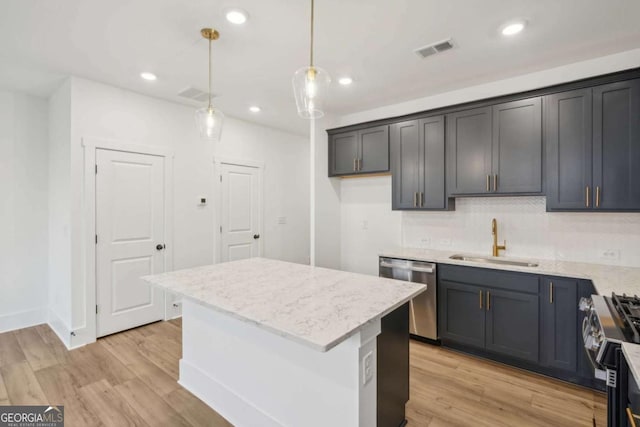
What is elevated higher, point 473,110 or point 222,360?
point 473,110

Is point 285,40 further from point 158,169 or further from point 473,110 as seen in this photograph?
point 158,169

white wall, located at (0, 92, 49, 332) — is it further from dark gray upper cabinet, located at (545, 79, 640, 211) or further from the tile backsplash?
dark gray upper cabinet, located at (545, 79, 640, 211)

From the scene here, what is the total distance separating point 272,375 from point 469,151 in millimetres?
2750

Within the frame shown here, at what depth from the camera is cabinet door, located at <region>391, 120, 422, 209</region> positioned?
3562mm

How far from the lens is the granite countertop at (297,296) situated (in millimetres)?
1320

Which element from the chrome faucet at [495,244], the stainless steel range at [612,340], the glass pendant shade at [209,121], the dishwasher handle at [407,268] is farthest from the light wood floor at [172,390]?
the glass pendant shade at [209,121]

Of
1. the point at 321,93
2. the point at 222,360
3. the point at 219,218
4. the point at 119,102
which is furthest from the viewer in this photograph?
the point at 219,218

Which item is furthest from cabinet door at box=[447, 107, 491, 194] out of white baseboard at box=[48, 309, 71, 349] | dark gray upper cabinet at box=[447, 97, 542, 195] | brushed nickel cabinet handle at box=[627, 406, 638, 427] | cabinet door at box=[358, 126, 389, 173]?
white baseboard at box=[48, 309, 71, 349]

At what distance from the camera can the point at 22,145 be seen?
3641 mm

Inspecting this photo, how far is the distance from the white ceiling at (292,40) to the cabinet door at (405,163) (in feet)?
1.52

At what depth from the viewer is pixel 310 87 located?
5.89 ft

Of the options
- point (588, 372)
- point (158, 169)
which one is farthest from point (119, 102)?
point (588, 372)

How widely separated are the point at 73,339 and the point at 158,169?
1.99m

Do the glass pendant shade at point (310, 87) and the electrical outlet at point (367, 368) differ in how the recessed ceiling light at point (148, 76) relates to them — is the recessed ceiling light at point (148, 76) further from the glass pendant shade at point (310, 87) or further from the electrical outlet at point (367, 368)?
the electrical outlet at point (367, 368)
